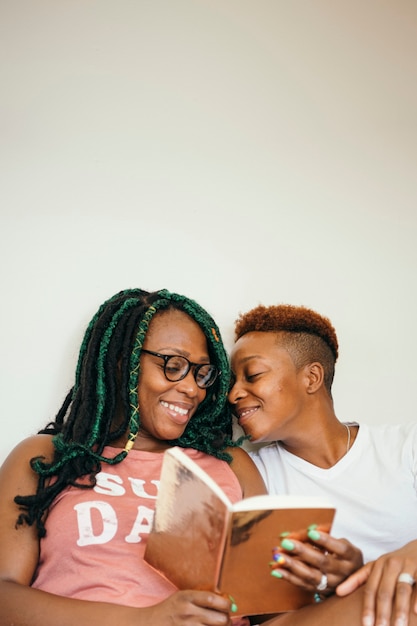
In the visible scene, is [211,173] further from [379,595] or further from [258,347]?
[379,595]

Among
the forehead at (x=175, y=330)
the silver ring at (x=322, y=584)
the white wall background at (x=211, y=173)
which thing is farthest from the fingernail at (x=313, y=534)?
the white wall background at (x=211, y=173)

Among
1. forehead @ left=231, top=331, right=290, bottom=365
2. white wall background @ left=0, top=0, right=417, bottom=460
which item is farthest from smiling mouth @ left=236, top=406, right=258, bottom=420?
white wall background @ left=0, top=0, right=417, bottom=460

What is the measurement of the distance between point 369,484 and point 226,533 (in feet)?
2.76

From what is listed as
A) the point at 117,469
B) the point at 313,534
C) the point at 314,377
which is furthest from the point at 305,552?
the point at 314,377

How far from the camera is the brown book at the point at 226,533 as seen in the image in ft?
3.50

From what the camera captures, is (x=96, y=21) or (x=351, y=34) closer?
(x=96, y=21)

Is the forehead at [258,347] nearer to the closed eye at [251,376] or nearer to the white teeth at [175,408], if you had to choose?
the closed eye at [251,376]

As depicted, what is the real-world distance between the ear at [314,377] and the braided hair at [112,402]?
255mm

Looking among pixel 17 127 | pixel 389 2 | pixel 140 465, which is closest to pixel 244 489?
pixel 140 465

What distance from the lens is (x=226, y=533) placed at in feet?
3.46

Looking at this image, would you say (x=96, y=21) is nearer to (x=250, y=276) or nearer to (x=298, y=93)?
(x=298, y=93)

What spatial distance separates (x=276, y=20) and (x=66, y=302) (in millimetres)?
1279

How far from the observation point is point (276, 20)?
2.26 meters

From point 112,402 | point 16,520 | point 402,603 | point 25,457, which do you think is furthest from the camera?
point 112,402
